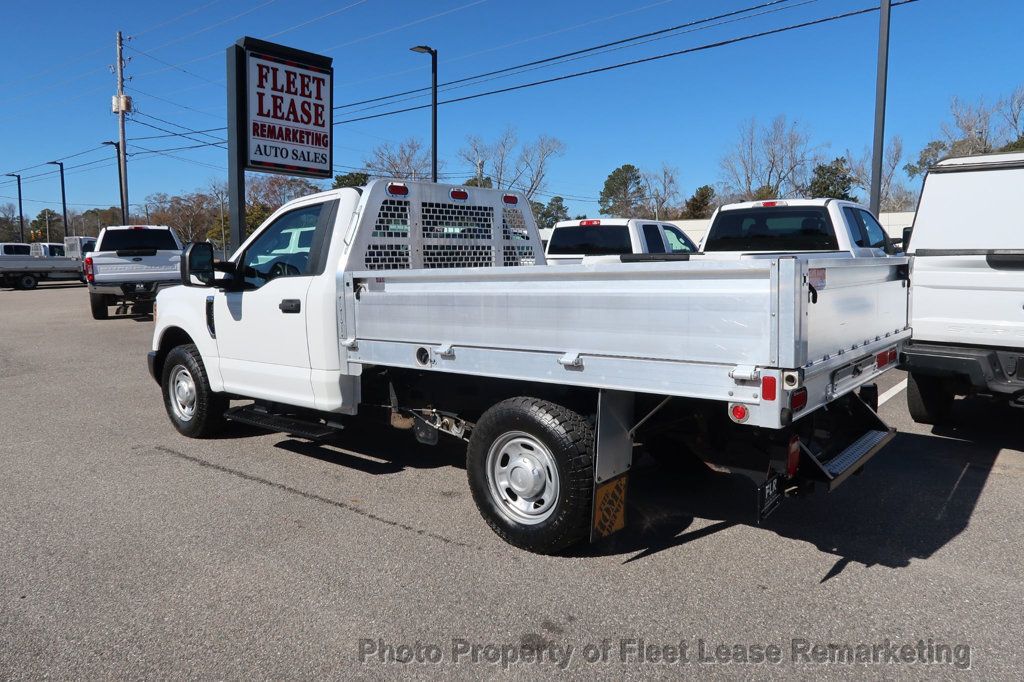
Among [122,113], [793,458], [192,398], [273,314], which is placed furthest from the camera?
[122,113]

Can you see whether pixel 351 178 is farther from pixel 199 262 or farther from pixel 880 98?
pixel 199 262

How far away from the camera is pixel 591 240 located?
1303 cm

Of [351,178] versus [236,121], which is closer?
[236,121]

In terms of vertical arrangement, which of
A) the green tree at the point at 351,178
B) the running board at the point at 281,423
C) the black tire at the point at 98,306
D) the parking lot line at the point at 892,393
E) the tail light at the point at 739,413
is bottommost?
the parking lot line at the point at 892,393

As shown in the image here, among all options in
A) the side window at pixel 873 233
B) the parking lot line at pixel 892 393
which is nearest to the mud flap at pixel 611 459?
the parking lot line at pixel 892 393

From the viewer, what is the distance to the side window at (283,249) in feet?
18.6

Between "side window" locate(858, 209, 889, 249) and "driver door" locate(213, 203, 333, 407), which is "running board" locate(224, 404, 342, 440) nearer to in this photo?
"driver door" locate(213, 203, 333, 407)

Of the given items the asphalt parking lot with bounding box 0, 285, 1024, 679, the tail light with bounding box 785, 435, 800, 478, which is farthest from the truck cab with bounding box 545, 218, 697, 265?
the tail light with bounding box 785, 435, 800, 478

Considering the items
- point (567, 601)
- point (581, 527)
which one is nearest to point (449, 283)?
point (581, 527)

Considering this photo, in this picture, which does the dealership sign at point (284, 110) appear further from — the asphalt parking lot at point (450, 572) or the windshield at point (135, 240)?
the windshield at point (135, 240)

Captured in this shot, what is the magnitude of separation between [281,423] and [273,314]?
84 cm

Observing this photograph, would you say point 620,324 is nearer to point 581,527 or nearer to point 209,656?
point 581,527

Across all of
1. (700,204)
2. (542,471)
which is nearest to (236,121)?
(542,471)

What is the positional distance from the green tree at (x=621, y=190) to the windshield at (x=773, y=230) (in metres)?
64.8
